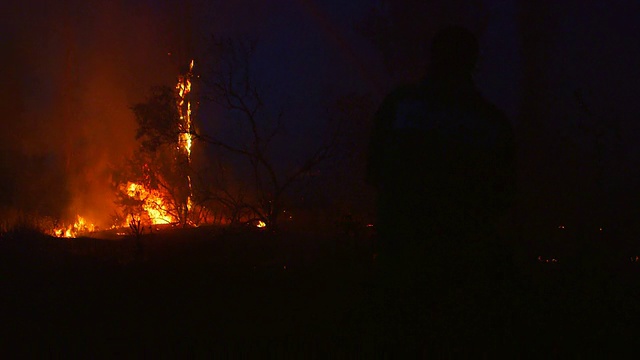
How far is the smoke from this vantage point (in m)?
11.0

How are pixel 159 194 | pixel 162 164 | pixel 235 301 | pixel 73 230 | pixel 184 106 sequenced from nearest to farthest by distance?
pixel 235 301, pixel 184 106, pixel 73 230, pixel 162 164, pixel 159 194

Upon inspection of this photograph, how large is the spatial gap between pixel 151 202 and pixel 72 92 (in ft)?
9.46

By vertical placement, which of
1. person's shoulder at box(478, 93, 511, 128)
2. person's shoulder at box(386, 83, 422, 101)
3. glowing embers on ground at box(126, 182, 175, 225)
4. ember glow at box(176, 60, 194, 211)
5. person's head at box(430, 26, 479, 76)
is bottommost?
person's shoulder at box(478, 93, 511, 128)

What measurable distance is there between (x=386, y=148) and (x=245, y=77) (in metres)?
7.01

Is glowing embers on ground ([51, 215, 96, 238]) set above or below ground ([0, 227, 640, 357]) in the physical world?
above

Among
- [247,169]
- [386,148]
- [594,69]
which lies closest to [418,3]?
[594,69]

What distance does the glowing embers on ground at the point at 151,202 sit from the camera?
1173cm

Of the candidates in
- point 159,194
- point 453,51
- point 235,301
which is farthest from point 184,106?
point 453,51

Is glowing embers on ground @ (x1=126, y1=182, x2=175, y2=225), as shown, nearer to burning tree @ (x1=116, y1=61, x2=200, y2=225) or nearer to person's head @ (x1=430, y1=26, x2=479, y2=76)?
burning tree @ (x1=116, y1=61, x2=200, y2=225)

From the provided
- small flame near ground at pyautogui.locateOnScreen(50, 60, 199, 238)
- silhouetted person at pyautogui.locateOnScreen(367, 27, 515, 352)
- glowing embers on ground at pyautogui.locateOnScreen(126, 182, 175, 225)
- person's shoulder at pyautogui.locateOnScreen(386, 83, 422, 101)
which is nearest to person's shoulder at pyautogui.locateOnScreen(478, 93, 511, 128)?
silhouetted person at pyautogui.locateOnScreen(367, 27, 515, 352)

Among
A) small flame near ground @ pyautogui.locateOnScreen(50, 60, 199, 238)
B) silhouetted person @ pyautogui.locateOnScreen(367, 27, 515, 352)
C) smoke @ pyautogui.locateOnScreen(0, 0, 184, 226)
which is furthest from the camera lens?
smoke @ pyautogui.locateOnScreen(0, 0, 184, 226)

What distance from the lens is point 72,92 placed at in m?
12.2

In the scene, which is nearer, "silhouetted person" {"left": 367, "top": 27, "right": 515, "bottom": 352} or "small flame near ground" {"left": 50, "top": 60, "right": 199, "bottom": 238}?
"silhouetted person" {"left": 367, "top": 27, "right": 515, "bottom": 352}

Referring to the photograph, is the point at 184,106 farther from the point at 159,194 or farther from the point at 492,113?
the point at 492,113
